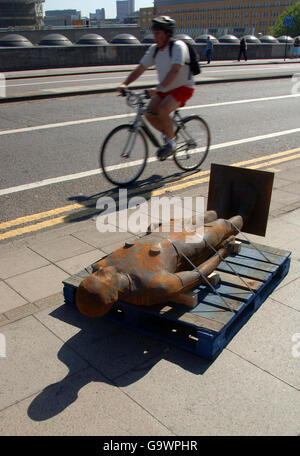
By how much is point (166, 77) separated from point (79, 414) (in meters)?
4.70

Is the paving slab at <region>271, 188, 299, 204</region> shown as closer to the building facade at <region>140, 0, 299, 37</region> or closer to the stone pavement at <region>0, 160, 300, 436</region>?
the stone pavement at <region>0, 160, 300, 436</region>

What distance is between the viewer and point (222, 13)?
160m

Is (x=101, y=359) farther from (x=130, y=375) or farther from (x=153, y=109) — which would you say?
(x=153, y=109)

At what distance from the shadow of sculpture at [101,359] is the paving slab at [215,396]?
0.02 metres

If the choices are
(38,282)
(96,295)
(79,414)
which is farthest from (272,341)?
(38,282)

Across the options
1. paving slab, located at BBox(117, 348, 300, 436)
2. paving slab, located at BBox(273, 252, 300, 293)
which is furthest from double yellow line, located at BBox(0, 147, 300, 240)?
paving slab, located at BBox(117, 348, 300, 436)

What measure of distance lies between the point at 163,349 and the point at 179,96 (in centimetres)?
423

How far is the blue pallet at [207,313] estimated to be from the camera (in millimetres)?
2949

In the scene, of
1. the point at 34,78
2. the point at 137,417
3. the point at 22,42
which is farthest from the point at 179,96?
the point at 22,42

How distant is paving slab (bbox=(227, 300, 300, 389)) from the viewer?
2854 mm

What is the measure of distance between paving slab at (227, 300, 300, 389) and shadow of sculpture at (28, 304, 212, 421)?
335mm

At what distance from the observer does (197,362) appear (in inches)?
115
